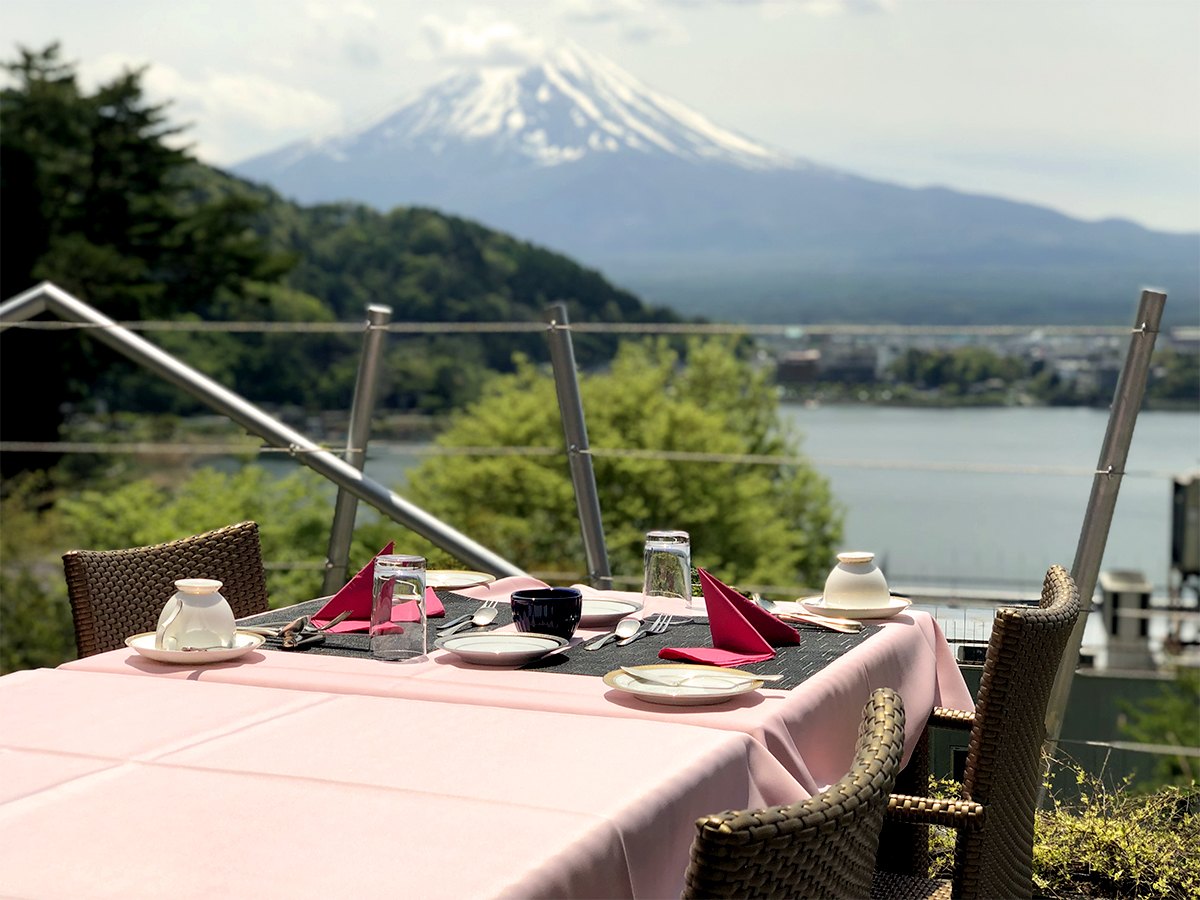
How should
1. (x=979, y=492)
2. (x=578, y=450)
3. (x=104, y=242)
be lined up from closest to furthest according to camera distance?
(x=578, y=450) → (x=104, y=242) → (x=979, y=492)

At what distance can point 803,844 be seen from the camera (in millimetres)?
741

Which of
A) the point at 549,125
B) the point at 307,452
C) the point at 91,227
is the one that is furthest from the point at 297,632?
the point at 549,125

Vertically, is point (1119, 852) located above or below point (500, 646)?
below

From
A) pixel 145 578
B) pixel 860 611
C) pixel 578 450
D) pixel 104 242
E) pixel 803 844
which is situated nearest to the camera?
pixel 803 844

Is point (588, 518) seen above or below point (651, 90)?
below

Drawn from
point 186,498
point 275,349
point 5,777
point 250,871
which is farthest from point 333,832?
point 275,349

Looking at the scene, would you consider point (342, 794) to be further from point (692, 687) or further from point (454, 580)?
point (454, 580)

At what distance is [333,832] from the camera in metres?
0.86

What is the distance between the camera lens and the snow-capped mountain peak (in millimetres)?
121312

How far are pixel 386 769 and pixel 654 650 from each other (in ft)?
1.80

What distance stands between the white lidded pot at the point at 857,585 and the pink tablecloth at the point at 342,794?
660 mm

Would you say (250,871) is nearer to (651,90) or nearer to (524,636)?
(524,636)

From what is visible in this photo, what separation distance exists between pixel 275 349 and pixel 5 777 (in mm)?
34461

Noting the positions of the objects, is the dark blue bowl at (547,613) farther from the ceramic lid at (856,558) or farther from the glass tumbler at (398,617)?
the ceramic lid at (856,558)
